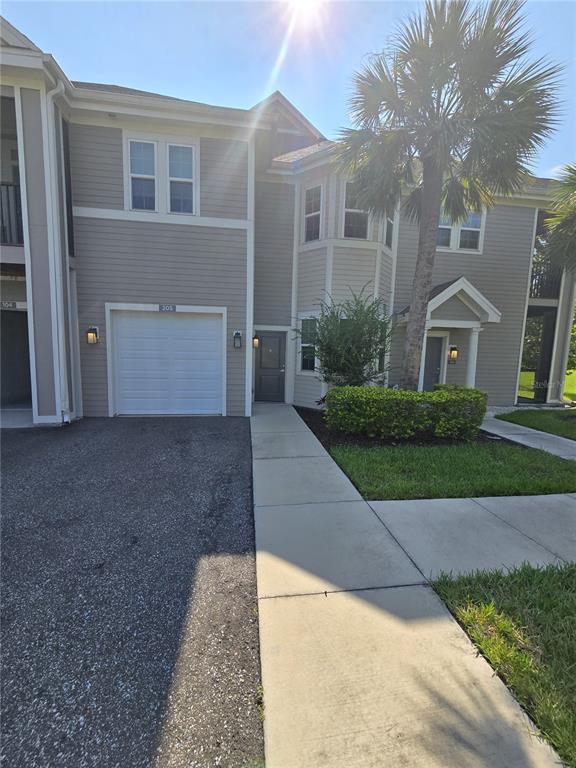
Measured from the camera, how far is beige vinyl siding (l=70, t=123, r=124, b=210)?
791 cm

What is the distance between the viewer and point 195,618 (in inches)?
103

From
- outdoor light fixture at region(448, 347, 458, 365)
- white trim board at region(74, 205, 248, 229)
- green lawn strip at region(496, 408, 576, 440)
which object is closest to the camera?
white trim board at region(74, 205, 248, 229)

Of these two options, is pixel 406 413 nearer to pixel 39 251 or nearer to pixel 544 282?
pixel 39 251

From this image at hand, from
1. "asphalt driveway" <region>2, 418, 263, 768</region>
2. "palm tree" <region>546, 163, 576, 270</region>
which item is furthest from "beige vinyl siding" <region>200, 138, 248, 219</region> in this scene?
"palm tree" <region>546, 163, 576, 270</region>

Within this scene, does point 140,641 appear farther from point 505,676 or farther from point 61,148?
point 61,148

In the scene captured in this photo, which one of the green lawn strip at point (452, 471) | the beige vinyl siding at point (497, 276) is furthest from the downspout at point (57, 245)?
the beige vinyl siding at point (497, 276)

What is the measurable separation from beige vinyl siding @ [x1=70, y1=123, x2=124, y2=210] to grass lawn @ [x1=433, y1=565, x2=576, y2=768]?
9.23 meters

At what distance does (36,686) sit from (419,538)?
3073 millimetres

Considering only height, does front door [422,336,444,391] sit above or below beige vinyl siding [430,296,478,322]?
below

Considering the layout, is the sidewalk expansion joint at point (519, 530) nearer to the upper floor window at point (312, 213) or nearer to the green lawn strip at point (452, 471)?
the green lawn strip at point (452, 471)

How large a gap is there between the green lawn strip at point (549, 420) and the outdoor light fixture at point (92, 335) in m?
10.2

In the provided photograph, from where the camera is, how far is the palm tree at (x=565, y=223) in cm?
901

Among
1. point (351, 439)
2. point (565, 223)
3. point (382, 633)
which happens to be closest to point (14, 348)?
point (351, 439)

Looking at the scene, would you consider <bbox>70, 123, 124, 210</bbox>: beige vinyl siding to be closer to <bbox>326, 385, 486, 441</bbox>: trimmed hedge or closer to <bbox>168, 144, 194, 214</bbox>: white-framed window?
<bbox>168, 144, 194, 214</bbox>: white-framed window
